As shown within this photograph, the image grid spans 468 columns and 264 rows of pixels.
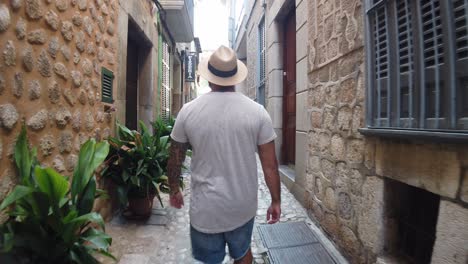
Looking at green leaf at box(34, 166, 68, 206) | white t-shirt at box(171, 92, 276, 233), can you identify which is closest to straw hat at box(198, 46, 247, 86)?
white t-shirt at box(171, 92, 276, 233)

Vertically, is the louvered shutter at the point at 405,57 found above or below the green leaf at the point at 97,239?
above

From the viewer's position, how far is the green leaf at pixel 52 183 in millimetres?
1475

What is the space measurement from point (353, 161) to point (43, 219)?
2.02 m

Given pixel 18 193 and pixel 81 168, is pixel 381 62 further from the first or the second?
pixel 18 193

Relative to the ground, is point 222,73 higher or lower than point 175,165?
higher

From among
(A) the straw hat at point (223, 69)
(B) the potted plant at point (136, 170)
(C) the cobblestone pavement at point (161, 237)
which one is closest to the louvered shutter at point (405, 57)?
(A) the straw hat at point (223, 69)

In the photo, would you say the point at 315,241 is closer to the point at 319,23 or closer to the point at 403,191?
the point at 403,191

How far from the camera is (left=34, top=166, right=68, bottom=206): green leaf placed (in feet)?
4.84

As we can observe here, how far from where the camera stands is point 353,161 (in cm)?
224

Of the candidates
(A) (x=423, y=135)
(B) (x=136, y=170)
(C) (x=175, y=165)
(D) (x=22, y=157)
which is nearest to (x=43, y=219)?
(D) (x=22, y=157)

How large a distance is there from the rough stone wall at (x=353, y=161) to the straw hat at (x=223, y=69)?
0.97m

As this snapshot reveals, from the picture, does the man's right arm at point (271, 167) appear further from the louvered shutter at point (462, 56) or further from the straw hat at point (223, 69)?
the louvered shutter at point (462, 56)

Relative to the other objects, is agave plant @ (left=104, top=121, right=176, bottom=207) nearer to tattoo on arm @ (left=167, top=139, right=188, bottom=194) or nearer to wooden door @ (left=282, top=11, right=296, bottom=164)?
tattoo on arm @ (left=167, top=139, right=188, bottom=194)

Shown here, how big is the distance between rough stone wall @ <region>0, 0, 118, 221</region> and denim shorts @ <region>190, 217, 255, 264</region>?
3.34 feet
